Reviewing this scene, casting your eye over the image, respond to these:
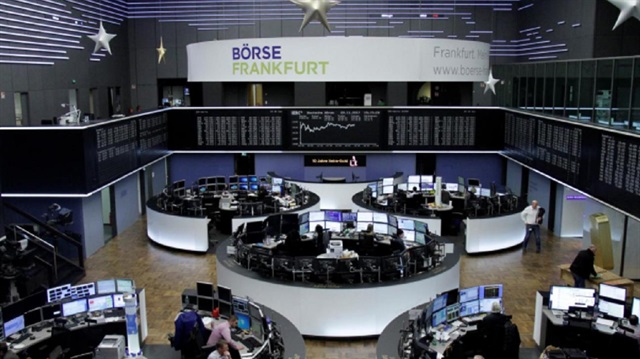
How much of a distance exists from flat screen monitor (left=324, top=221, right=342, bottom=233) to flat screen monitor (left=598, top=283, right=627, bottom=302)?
607 centimetres

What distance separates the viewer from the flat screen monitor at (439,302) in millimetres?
8805

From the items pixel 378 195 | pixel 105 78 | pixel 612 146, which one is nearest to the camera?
pixel 612 146

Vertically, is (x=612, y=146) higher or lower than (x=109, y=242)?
higher

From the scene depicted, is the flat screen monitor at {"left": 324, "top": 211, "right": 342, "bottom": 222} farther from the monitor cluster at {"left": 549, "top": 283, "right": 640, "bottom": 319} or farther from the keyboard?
the keyboard

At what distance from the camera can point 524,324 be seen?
1098 centimetres

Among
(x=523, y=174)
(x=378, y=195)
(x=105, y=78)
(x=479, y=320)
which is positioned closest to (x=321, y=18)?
(x=479, y=320)

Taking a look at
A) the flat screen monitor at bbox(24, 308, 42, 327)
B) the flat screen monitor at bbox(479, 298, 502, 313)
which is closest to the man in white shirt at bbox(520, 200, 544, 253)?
the flat screen monitor at bbox(479, 298, 502, 313)

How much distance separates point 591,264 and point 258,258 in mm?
6049

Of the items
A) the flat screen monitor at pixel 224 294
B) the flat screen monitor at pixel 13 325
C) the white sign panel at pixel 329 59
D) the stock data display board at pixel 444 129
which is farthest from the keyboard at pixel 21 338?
the stock data display board at pixel 444 129

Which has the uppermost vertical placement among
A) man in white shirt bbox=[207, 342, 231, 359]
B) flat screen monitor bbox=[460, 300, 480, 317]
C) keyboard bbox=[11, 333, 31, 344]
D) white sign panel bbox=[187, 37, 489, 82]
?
white sign panel bbox=[187, 37, 489, 82]

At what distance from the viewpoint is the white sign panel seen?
1323 centimetres

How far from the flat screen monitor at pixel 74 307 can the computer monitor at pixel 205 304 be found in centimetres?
185

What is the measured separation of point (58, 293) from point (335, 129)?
11882 millimetres

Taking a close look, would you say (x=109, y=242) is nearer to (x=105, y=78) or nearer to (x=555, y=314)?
(x=105, y=78)
